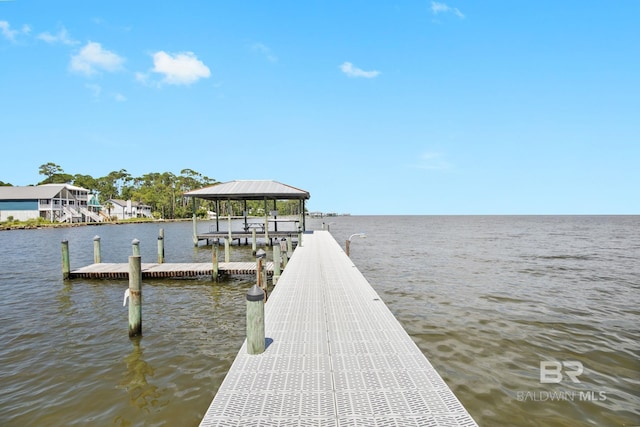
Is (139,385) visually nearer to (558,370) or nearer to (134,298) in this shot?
(134,298)

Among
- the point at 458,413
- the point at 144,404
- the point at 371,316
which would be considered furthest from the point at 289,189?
the point at 458,413

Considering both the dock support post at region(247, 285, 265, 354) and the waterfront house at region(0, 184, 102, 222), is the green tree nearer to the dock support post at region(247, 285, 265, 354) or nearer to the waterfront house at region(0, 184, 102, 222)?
the waterfront house at region(0, 184, 102, 222)

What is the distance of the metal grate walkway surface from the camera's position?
13.1 feet

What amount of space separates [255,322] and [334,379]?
66.7 inches

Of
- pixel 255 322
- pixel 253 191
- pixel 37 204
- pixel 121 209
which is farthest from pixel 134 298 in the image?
pixel 121 209

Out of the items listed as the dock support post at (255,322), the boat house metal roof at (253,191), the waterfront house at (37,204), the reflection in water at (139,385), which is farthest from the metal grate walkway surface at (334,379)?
the waterfront house at (37,204)

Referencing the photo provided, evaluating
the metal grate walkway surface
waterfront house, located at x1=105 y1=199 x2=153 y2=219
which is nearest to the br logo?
the metal grate walkway surface

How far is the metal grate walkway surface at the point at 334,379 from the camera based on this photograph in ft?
13.1

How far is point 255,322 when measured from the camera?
577cm

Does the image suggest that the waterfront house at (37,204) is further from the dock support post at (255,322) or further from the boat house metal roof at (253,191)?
the dock support post at (255,322)

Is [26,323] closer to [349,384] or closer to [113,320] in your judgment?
[113,320]

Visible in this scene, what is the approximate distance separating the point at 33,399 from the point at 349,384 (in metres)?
5.98

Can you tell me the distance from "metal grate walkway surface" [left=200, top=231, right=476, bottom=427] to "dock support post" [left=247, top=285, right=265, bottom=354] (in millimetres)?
162

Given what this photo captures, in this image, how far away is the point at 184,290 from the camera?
14492 millimetres
